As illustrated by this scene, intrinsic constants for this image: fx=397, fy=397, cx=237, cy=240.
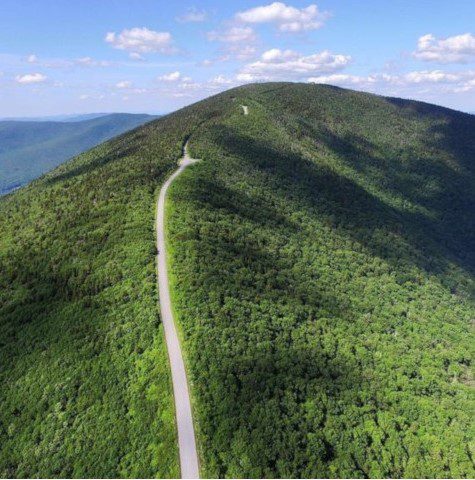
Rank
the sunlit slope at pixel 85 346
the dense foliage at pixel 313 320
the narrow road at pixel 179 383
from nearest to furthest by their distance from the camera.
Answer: the narrow road at pixel 179 383 → the sunlit slope at pixel 85 346 → the dense foliage at pixel 313 320

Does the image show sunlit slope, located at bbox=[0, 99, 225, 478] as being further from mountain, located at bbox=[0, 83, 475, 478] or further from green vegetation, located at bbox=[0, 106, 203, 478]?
mountain, located at bbox=[0, 83, 475, 478]

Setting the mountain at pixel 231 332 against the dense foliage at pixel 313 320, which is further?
the dense foliage at pixel 313 320

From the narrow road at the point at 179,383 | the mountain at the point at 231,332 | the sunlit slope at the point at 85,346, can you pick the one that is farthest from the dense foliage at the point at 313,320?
the sunlit slope at the point at 85,346

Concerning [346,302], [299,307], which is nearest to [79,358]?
[299,307]

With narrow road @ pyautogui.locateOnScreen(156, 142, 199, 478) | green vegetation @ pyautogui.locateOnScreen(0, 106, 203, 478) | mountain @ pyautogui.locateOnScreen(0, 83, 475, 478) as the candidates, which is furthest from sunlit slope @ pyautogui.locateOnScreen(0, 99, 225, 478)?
narrow road @ pyautogui.locateOnScreen(156, 142, 199, 478)

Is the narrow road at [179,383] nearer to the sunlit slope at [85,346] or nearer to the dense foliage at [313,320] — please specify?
the sunlit slope at [85,346]

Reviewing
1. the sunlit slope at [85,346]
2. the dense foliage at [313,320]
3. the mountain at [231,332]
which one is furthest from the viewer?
the dense foliage at [313,320]

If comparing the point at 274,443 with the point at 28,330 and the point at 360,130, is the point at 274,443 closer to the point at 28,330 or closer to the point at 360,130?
the point at 28,330
